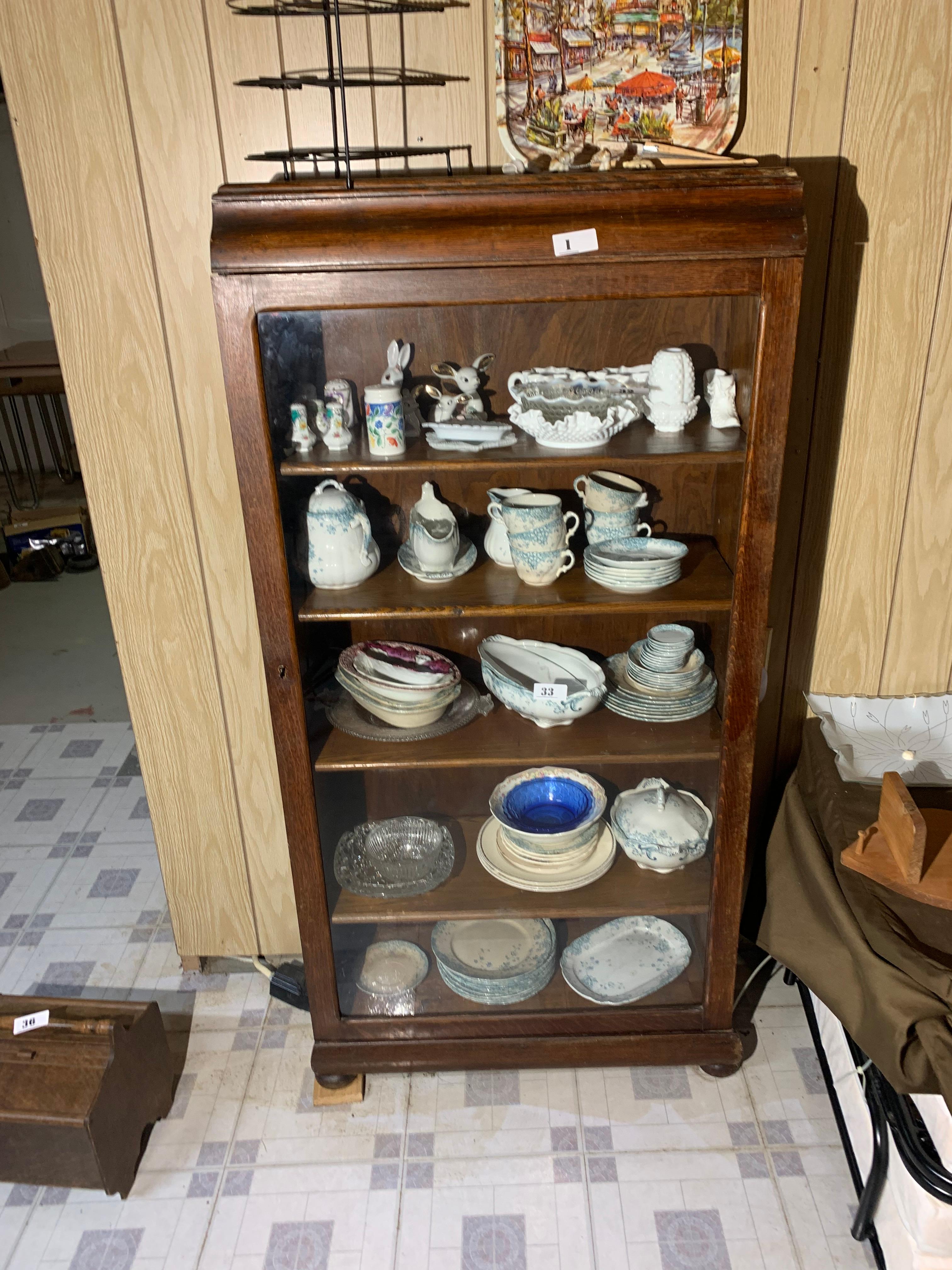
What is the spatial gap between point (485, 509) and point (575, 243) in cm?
47

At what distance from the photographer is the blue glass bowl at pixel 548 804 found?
1686 mm

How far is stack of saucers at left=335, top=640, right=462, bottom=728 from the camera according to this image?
1592mm

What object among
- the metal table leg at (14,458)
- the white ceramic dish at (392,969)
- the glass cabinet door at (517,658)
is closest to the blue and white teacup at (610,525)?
the glass cabinet door at (517,658)

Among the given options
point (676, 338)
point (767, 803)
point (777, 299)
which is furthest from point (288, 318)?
point (767, 803)

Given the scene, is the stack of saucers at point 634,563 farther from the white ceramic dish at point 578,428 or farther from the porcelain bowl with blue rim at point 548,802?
the porcelain bowl with blue rim at point 548,802

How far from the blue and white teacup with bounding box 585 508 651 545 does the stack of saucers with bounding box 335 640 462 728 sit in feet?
1.12

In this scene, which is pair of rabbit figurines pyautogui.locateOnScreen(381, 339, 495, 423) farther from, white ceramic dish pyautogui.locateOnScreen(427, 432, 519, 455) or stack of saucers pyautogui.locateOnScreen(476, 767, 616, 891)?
stack of saucers pyautogui.locateOnScreen(476, 767, 616, 891)

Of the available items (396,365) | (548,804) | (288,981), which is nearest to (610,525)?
(396,365)

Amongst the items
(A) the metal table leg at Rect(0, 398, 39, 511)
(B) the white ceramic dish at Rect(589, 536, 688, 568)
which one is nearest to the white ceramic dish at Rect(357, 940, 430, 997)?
(B) the white ceramic dish at Rect(589, 536, 688, 568)

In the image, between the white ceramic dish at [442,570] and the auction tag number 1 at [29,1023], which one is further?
the auction tag number 1 at [29,1023]

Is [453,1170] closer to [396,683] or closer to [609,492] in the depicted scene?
[396,683]

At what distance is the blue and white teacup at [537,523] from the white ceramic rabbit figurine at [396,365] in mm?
A: 244

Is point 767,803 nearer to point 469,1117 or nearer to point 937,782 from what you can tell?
point 937,782

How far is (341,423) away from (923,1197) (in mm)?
1363
